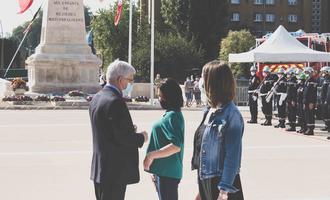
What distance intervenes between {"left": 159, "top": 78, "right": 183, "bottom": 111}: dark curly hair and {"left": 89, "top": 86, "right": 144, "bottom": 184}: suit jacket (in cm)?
45

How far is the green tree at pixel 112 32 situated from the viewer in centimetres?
6144

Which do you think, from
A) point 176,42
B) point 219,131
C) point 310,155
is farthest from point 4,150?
point 176,42

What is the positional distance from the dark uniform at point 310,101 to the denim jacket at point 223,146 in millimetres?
12727

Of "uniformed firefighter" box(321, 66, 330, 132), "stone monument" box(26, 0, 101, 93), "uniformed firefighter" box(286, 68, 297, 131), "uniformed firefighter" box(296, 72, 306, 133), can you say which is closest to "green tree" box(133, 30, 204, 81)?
"stone monument" box(26, 0, 101, 93)

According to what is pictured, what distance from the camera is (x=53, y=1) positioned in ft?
104

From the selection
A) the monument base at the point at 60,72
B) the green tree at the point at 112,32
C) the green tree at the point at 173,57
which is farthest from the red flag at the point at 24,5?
the green tree at the point at 112,32

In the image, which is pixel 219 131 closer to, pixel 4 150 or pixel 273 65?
pixel 4 150

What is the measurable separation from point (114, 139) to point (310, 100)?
1261 centimetres

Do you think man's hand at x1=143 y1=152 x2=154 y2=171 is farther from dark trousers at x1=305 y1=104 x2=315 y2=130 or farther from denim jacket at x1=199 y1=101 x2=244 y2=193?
dark trousers at x1=305 y1=104 x2=315 y2=130

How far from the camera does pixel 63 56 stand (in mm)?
31359

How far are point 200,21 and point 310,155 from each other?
166 feet

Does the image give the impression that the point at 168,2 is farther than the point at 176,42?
Yes

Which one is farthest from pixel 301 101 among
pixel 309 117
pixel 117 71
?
pixel 117 71

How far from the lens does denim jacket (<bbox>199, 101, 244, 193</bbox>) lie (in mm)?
4355
